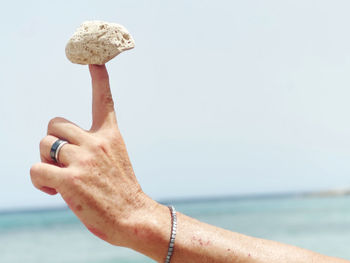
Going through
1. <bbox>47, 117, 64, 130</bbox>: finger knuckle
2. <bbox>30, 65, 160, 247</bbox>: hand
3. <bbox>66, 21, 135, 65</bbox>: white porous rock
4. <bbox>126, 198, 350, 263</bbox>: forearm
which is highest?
<bbox>66, 21, 135, 65</bbox>: white porous rock

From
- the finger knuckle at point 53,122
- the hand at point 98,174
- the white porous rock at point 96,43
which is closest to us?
the hand at point 98,174

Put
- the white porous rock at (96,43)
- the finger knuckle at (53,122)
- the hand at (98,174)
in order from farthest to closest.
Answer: the white porous rock at (96,43)
the finger knuckle at (53,122)
the hand at (98,174)

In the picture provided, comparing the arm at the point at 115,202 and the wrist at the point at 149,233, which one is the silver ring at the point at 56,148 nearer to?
the arm at the point at 115,202

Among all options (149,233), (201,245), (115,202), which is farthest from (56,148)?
(201,245)

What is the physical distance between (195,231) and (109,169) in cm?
39

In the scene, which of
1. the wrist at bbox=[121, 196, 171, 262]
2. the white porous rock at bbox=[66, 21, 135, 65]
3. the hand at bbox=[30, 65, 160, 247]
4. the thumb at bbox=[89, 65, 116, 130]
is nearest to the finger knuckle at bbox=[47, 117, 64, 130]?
the hand at bbox=[30, 65, 160, 247]

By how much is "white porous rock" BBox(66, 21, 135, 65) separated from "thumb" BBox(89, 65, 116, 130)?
11 cm

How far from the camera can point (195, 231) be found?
6.36 feet

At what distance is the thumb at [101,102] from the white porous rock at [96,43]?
115 millimetres

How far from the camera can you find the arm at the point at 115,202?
1.87 m

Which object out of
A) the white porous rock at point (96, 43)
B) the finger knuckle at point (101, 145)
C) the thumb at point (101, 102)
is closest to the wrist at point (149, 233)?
the finger knuckle at point (101, 145)

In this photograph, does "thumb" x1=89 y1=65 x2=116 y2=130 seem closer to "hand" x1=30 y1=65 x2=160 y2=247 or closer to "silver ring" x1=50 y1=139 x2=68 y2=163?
"hand" x1=30 y1=65 x2=160 y2=247

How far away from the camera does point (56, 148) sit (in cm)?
192

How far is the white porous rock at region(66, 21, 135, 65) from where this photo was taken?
217 cm
